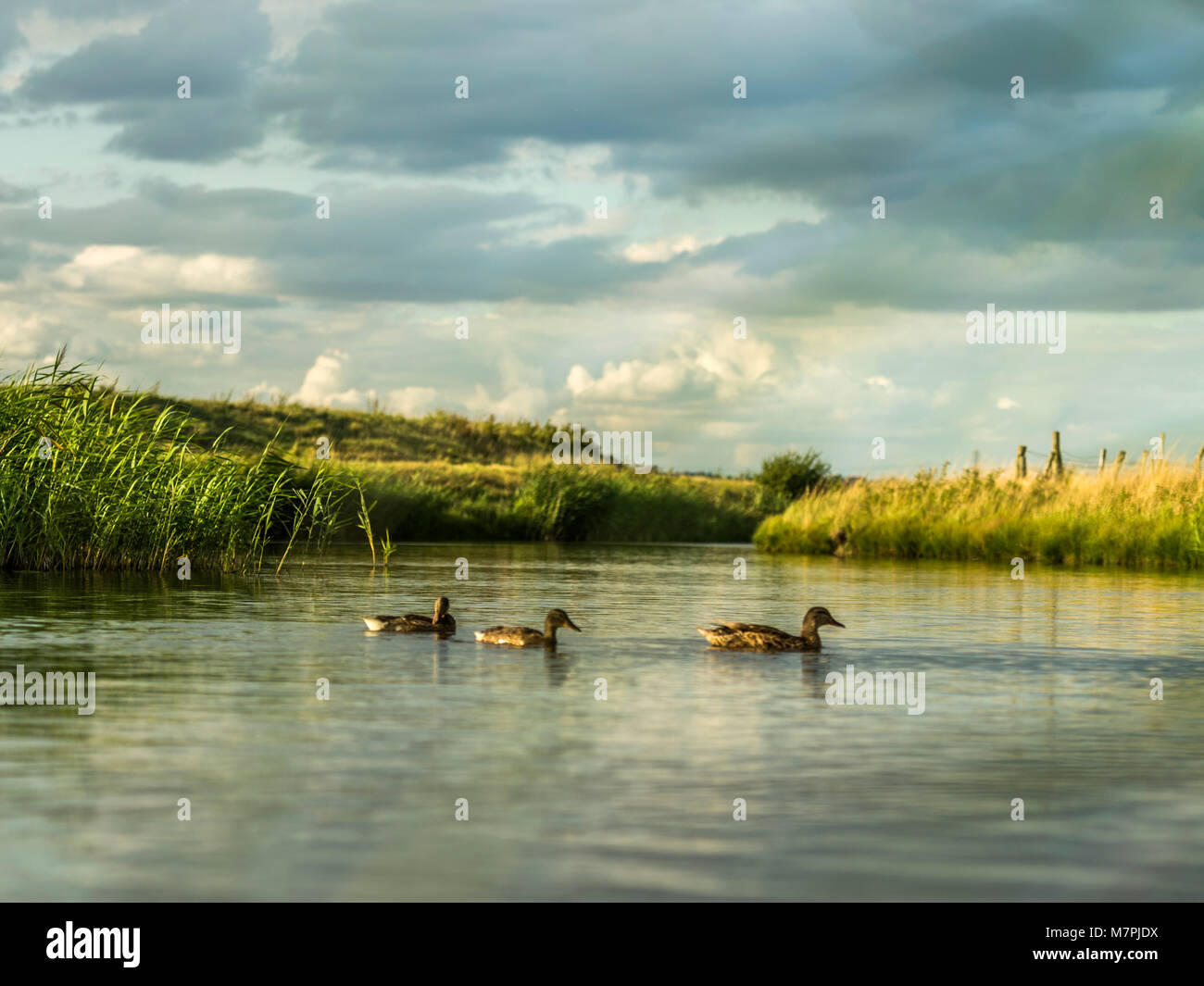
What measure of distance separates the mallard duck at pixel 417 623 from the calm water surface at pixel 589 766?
134mm

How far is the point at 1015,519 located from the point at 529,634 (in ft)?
65.6

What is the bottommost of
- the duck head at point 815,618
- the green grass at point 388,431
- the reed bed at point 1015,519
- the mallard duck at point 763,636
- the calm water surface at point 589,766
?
the calm water surface at point 589,766

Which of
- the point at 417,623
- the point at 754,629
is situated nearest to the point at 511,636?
the point at 417,623

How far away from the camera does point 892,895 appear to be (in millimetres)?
4320

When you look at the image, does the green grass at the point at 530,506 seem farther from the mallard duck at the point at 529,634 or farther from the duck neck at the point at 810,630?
the duck neck at the point at 810,630

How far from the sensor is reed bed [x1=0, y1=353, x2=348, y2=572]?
16484 mm

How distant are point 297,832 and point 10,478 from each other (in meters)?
12.7

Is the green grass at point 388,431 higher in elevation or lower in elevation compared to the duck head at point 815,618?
higher

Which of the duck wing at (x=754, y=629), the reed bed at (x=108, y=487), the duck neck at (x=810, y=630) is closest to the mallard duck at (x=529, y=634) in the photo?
the duck wing at (x=754, y=629)

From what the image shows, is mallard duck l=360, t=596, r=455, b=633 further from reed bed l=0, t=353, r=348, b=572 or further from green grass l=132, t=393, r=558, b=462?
green grass l=132, t=393, r=558, b=462

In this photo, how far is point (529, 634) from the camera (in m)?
10.8

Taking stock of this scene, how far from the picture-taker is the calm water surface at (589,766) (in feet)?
14.9

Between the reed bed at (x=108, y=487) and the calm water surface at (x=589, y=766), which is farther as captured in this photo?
the reed bed at (x=108, y=487)

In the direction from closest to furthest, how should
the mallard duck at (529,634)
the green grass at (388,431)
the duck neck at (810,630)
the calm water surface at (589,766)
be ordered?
the calm water surface at (589,766) → the mallard duck at (529,634) → the duck neck at (810,630) → the green grass at (388,431)
